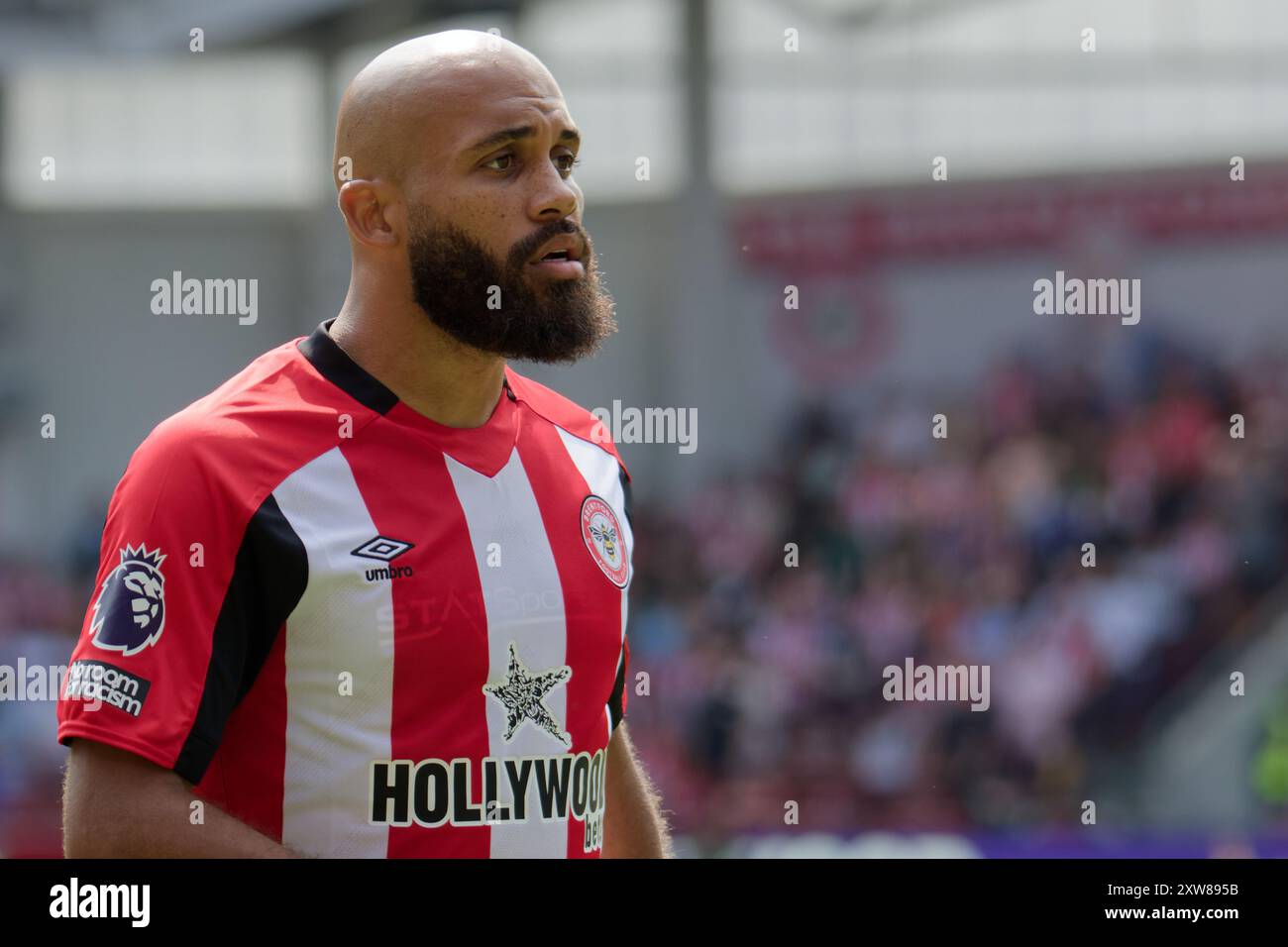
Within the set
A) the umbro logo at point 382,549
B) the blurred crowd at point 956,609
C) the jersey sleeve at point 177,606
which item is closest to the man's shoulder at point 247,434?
the jersey sleeve at point 177,606

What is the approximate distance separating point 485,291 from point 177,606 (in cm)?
60

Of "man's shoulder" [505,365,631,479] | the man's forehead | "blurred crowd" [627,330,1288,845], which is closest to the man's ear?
the man's forehead

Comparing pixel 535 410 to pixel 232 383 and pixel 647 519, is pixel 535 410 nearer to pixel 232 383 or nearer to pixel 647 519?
pixel 232 383

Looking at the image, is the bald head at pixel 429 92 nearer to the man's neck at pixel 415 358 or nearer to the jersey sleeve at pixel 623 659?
the man's neck at pixel 415 358

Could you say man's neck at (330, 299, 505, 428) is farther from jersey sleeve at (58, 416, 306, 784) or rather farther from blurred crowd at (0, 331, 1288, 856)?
blurred crowd at (0, 331, 1288, 856)

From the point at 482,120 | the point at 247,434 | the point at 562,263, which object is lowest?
the point at 247,434

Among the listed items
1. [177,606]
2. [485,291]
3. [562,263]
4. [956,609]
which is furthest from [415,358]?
[956,609]

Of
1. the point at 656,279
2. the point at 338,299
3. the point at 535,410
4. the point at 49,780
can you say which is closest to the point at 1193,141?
the point at 656,279

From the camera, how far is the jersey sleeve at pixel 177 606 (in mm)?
1780

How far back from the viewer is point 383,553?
1.98m

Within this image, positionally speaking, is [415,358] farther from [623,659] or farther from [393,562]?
[623,659]

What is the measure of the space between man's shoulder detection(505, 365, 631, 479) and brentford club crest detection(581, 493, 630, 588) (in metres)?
0.10

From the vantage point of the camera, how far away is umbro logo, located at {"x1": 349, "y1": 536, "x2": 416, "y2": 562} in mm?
1961

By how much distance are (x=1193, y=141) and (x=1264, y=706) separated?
19.8 feet
